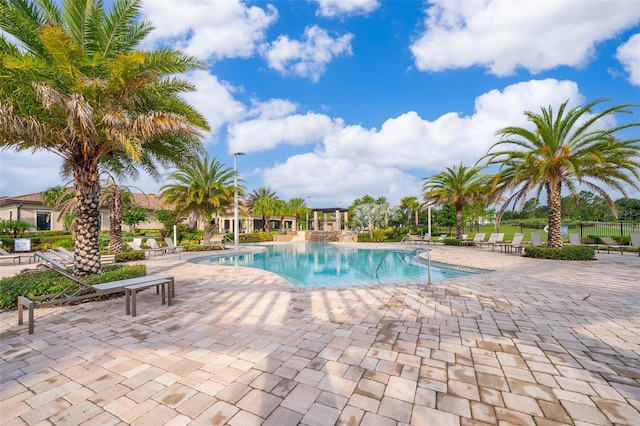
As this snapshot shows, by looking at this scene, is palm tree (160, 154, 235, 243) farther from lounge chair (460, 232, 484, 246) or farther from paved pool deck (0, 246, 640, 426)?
lounge chair (460, 232, 484, 246)

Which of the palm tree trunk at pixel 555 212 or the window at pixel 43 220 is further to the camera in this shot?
the window at pixel 43 220

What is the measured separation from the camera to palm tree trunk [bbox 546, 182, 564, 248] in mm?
12797

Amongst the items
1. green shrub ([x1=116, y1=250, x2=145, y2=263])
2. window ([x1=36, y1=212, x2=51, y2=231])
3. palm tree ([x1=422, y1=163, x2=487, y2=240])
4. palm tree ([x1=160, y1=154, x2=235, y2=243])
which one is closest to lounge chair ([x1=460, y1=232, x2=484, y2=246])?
palm tree ([x1=422, y1=163, x2=487, y2=240])

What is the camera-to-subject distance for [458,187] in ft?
71.5

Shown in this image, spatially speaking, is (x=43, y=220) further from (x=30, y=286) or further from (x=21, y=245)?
(x=30, y=286)

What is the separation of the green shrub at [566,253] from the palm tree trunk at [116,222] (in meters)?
20.0

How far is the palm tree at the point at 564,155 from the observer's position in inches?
446

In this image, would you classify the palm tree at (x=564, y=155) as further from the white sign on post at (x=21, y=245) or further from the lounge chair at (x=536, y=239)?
the white sign on post at (x=21, y=245)

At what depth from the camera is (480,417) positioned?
7.43ft

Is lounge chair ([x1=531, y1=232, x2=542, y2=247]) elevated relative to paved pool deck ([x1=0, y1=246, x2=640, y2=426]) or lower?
elevated

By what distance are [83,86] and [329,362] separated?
23.7 feet

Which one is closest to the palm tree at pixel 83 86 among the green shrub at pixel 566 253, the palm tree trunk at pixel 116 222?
the palm tree trunk at pixel 116 222

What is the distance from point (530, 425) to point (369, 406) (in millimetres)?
1225

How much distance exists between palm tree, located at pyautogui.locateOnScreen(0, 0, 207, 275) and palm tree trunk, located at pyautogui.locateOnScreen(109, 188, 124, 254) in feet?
27.0
